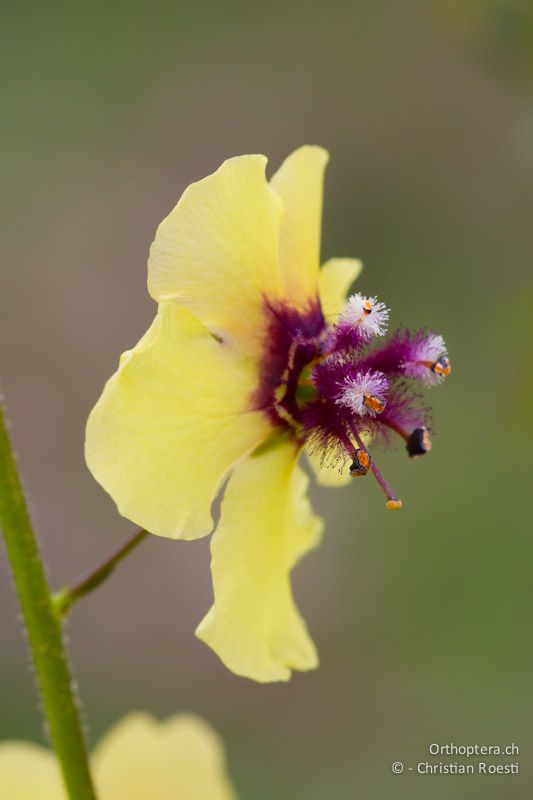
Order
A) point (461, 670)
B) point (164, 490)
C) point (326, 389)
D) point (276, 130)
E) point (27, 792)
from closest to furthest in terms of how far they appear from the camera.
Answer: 1. point (164, 490)
2. point (326, 389)
3. point (27, 792)
4. point (461, 670)
5. point (276, 130)

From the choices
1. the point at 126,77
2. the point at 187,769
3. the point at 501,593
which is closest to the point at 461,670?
the point at 501,593

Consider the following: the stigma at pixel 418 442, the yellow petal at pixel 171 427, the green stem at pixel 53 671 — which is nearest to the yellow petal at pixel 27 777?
the green stem at pixel 53 671

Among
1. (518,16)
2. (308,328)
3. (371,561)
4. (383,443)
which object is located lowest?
(371,561)

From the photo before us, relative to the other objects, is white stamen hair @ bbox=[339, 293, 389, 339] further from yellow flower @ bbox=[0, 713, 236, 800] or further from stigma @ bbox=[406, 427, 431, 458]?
yellow flower @ bbox=[0, 713, 236, 800]

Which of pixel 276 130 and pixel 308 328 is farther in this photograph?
pixel 276 130

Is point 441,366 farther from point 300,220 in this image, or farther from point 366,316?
point 300,220

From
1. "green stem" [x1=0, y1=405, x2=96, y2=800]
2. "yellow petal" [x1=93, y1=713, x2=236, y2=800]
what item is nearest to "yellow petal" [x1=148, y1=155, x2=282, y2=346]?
"green stem" [x1=0, y1=405, x2=96, y2=800]

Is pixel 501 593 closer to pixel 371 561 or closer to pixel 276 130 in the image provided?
pixel 371 561
